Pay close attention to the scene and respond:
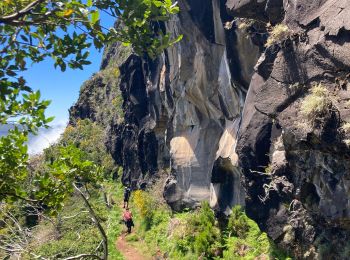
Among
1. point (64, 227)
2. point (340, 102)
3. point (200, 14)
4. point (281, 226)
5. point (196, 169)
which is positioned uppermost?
point (200, 14)

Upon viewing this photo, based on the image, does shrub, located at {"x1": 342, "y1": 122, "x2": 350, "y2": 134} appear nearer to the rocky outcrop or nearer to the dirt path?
the rocky outcrop

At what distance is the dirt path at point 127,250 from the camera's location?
19.4 metres

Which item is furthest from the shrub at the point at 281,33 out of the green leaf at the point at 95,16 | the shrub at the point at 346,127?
the green leaf at the point at 95,16

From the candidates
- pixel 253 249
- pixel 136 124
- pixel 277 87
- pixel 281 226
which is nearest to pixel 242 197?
pixel 253 249

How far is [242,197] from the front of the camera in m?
16.7

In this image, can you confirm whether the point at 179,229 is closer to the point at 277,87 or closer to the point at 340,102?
the point at 277,87

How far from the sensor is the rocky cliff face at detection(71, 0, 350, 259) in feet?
30.5

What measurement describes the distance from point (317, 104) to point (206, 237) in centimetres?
885

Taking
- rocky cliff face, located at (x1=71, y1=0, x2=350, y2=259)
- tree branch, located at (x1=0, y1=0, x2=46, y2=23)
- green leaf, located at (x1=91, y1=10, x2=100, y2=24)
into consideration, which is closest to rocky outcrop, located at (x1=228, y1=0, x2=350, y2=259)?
rocky cliff face, located at (x1=71, y1=0, x2=350, y2=259)

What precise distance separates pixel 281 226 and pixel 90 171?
754 centimetres

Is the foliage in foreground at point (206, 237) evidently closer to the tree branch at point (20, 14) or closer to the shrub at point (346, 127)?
the shrub at point (346, 127)

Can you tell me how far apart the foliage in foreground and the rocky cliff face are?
803mm

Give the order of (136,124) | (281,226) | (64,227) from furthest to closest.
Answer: (136,124)
(64,227)
(281,226)

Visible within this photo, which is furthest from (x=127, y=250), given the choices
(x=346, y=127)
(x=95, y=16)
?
(x=95, y=16)
